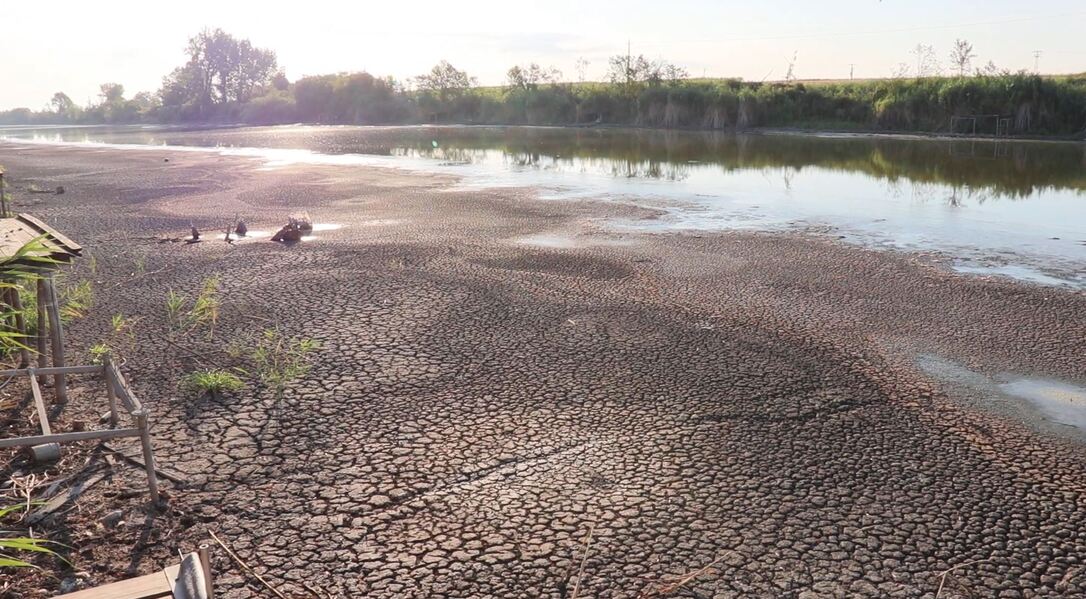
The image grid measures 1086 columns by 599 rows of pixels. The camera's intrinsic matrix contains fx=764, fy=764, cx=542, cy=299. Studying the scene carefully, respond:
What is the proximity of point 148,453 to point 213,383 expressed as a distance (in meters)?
1.62

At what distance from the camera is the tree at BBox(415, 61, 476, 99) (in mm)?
69562

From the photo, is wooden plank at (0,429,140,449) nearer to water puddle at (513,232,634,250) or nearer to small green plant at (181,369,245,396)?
small green plant at (181,369,245,396)

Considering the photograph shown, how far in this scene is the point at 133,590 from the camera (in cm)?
257

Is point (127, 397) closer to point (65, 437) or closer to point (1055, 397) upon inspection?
point (65, 437)

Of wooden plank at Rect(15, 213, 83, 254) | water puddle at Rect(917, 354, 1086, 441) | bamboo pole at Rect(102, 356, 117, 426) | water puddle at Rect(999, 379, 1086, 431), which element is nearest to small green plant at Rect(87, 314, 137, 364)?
wooden plank at Rect(15, 213, 83, 254)

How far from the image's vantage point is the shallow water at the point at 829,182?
1116cm

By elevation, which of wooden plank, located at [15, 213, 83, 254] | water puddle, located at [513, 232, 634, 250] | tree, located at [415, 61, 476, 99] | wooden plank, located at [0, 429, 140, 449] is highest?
tree, located at [415, 61, 476, 99]

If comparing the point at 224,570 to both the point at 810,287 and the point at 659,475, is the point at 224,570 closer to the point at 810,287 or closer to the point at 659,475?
the point at 659,475

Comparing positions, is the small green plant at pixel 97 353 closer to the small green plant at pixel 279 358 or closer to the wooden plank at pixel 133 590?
the small green plant at pixel 279 358

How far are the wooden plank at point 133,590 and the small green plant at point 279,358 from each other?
99.9 inches

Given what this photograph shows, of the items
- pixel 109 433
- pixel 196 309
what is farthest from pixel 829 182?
pixel 109 433

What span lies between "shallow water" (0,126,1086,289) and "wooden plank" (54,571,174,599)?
9031 mm

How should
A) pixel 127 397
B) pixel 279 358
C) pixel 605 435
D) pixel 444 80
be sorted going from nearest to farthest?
pixel 127 397
pixel 605 435
pixel 279 358
pixel 444 80

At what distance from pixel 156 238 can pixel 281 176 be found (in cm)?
1029
